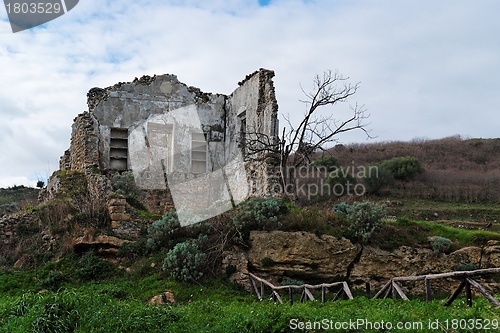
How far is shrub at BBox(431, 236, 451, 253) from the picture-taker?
15164 millimetres

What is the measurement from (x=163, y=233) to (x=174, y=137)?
8.43m

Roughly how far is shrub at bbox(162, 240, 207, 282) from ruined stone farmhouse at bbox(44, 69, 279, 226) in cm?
652

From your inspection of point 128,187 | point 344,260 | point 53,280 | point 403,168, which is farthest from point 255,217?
A: point 403,168

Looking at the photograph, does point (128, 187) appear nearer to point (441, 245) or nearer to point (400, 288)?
point (441, 245)

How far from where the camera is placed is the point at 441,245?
597 inches

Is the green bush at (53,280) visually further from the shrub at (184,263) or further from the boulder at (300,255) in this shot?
→ the boulder at (300,255)

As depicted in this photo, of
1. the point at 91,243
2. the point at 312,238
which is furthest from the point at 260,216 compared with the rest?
the point at 91,243

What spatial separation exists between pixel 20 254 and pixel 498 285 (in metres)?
14.0

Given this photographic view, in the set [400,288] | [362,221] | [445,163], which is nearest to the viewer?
[400,288]

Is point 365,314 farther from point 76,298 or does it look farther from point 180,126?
point 180,126

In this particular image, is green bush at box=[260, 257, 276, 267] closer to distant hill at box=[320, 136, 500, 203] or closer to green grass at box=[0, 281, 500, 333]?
green grass at box=[0, 281, 500, 333]

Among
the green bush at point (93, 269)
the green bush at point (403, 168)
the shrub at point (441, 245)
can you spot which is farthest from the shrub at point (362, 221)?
the green bush at point (403, 168)

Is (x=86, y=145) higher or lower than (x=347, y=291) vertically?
higher

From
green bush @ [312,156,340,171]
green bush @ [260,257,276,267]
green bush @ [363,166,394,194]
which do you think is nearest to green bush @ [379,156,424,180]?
green bush @ [363,166,394,194]
